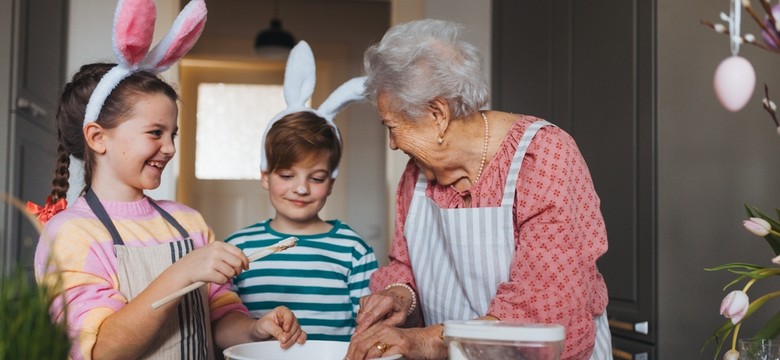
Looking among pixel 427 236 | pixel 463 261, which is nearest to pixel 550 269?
pixel 463 261

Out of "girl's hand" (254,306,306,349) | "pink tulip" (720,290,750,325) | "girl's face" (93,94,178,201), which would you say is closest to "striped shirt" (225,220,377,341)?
"girl's hand" (254,306,306,349)

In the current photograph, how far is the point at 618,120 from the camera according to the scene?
2152 millimetres

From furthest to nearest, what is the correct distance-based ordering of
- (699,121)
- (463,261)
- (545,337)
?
(699,121) < (463,261) < (545,337)

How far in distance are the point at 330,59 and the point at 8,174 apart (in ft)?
8.76

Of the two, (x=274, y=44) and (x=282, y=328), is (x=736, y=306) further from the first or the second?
(x=274, y=44)

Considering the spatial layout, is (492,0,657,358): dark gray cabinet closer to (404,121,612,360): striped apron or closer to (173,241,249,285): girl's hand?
(404,121,612,360): striped apron

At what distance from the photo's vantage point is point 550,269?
3.98 ft

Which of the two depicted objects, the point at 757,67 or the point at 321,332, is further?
the point at 757,67

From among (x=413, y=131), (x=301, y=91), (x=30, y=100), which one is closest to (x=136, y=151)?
(x=413, y=131)

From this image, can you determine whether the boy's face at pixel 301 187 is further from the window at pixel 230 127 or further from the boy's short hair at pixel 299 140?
the window at pixel 230 127

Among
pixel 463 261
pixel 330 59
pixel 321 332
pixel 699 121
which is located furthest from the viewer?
pixel 330 59

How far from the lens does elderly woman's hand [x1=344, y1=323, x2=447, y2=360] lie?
1.05 metres

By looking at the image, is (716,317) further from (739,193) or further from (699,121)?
(699,121)

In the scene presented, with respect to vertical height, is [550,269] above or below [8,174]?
below
